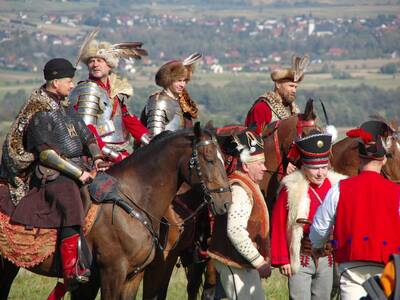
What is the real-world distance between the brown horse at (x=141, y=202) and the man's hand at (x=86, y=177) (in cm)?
31

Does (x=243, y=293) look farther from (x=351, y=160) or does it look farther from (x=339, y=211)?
(x=351, y=160)

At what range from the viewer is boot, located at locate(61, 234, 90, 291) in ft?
32.1

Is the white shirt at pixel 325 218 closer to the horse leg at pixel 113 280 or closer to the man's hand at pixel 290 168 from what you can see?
the horse leg at pixel 113 280

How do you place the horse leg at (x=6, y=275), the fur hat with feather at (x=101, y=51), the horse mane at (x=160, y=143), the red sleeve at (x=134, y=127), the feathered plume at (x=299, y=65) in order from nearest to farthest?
the horse mane at (x=160, y=143), the horse leg at (x=6, y=275), the fur hat with feather at (x=101, y=51), the red sleeve at (x=134, y=127), the feathered plume at (x=299, y=65)

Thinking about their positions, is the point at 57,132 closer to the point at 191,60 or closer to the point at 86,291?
the point at 86,291

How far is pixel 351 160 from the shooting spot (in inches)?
450

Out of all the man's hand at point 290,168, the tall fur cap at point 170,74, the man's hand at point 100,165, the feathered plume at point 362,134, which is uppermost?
the feathered plume at point 362,134

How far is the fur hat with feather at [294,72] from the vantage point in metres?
12.7

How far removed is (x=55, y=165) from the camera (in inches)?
384

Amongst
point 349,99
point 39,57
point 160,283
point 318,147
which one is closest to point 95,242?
point 160,283

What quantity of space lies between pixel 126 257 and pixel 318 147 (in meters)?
2.04

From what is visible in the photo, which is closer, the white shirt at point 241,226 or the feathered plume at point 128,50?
the white shirt at point 241,226

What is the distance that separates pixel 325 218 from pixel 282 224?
114cm

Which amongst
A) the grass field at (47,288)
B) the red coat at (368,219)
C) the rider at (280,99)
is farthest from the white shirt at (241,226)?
the grass field at (47,288)
